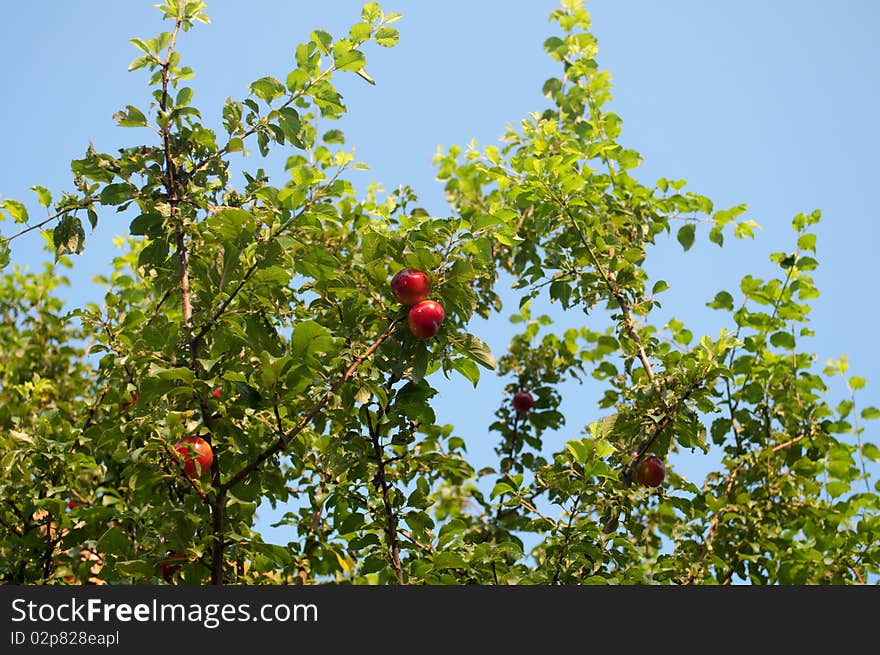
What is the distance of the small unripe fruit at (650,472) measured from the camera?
412 centimetres

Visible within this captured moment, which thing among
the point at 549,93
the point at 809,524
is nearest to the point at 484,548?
the point at 809,524

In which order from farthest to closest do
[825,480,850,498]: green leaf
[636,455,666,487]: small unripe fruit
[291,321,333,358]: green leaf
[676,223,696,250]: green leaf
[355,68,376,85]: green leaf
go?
[676,223,696,250]: green leaf < [825,480,850,498]: green leaf < [636,455,666,487]: small unripe fruit < [355,68,376,85]: green leaf < [291,321,333,358]: green leaf

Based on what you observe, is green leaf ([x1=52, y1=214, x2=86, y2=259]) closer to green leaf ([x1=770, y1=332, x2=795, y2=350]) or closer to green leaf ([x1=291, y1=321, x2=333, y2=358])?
green leaf ([x1=291, y1=321, x2=333, y2=358])

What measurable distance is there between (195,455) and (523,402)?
2.60 metres

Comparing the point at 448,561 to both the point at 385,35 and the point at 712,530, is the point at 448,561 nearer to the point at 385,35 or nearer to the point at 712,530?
the point at 712,530

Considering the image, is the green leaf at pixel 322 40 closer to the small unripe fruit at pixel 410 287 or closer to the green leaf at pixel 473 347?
the small unripe fruit at pixel 410 287

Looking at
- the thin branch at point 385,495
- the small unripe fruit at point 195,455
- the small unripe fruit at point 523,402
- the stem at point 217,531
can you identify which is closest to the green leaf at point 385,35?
the thin branch at point 385,495

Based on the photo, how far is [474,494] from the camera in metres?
4.74

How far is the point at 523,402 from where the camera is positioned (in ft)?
17.2

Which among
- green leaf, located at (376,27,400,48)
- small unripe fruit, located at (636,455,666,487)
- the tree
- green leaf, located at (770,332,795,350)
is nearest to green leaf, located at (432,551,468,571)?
the tree

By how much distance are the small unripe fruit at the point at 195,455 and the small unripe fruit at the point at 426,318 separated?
0.78 m

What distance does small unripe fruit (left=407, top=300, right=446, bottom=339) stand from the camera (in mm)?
3107

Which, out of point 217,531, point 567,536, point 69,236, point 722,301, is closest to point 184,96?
point 69,236

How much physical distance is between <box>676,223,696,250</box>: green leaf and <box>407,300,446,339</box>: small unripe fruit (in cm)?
233
